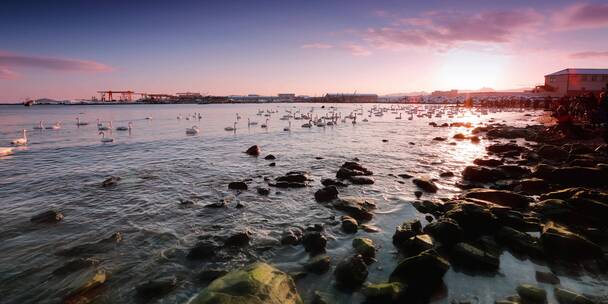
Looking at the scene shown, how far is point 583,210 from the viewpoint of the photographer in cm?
1246

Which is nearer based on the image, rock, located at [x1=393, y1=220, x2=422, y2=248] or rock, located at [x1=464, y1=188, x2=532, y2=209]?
rock, located at [x1=393, y1=220, x2=422, y2=248]

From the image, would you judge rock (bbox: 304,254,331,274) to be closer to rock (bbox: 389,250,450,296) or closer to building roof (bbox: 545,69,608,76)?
rock (bbox: 389,250,450,296)

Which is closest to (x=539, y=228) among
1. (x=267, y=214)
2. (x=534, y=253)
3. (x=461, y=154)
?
(x=534, y=253)

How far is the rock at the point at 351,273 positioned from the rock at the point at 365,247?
36.8 inches

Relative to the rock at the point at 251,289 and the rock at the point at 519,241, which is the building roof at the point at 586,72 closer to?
the rock at the point at 519,241

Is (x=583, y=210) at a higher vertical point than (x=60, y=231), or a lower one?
higher

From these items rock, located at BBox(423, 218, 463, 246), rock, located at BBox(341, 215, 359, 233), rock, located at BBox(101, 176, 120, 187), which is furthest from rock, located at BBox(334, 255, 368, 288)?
rock, located at BBox(101, 176, 120, 187)

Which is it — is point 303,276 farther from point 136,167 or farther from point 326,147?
point 326,147

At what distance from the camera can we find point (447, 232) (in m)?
11.0

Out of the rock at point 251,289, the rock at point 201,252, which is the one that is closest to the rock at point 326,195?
the rock at point 201,252

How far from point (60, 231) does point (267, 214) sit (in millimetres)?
8494

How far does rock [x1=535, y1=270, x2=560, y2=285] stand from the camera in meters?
8.78

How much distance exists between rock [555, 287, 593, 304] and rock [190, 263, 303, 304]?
674cm

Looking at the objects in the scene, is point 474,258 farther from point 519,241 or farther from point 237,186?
point 237,186
